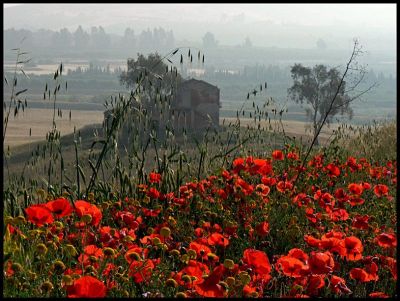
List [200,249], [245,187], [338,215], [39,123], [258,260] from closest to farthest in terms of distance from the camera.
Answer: [258,260], [200,249], [338,215], [245,187], [39,123]

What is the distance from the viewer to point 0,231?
2705 millimetres

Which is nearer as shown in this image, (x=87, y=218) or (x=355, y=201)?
(x=87, y=218)

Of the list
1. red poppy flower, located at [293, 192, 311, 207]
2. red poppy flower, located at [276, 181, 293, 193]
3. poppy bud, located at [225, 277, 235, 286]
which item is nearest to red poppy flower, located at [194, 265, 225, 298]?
poppy bud, located at [225, 277, 235, 286]

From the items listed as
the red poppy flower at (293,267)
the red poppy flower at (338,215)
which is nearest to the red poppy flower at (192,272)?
the red poppy flower at (293,267)

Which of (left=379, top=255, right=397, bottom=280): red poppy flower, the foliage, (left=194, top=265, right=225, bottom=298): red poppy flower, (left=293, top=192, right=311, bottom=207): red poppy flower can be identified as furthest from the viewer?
(left=293, top=192, right=311, bottom=207): red poppy flower

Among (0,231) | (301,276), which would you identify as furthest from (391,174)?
(0,231)

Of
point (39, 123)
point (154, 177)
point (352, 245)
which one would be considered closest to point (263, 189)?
point (154, 177)

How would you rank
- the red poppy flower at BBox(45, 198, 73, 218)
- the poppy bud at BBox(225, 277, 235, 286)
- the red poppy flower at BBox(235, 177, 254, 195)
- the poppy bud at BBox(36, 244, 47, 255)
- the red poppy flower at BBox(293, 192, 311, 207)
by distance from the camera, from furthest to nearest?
the red poppy flower at BBox(293, 192, 311, 207) → the red poppy flower at BBox(235, 177, 254, 195) → the red poppy flower at BBox(45, 198, 73, 218) → the poppy bud at BBox(36, 244, 47, 255) → the poppy bud at BBox(225, 277, 235, 286)

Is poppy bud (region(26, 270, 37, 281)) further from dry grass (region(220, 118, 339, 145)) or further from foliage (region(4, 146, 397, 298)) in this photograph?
dry grass (region(220, 118, 339, 145))

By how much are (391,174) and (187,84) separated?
51.2m

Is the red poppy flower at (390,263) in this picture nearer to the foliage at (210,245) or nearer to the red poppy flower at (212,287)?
the foliage at (210,245)

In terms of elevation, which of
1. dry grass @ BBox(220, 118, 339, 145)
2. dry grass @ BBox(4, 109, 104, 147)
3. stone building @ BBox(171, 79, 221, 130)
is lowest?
dry grass @ BBox(4, 109, 104, 147)

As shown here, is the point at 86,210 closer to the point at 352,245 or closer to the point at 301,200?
the point at 352,245

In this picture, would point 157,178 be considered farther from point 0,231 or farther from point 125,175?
point 0,231
